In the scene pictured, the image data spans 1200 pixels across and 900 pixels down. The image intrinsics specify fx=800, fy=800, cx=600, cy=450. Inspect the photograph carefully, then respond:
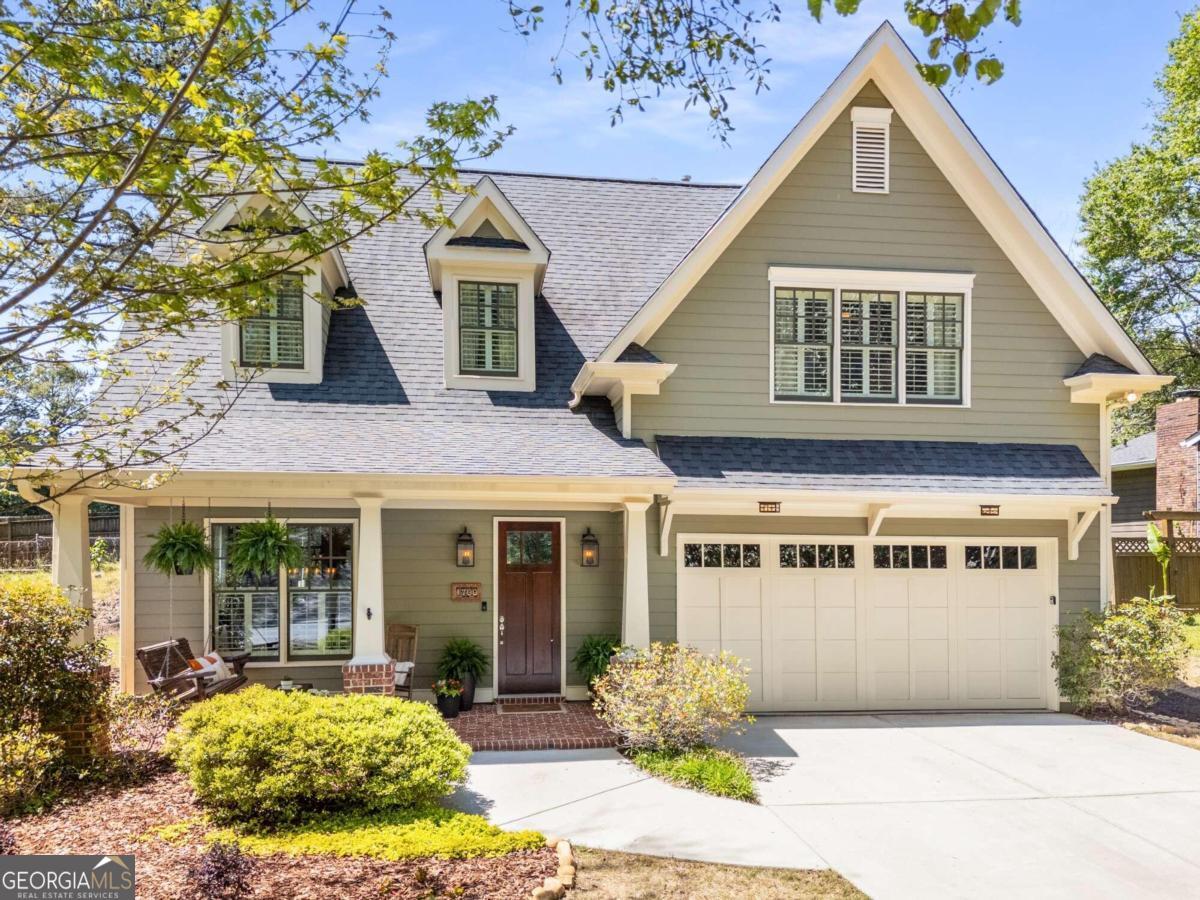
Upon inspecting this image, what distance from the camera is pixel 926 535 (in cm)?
1036

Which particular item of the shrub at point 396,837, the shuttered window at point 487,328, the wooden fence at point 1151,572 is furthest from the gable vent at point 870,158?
the wooden fence at point 1151,572

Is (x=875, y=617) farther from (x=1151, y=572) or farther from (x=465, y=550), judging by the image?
(x=1151, y=572)

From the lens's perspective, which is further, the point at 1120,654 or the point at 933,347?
the point at 933,347

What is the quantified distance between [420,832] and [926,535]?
291 inches

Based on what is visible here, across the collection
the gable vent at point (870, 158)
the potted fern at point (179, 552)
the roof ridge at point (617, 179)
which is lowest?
the potted fern at point (179, 552)

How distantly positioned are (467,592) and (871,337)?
614cm

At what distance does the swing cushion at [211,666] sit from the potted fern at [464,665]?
7.98ft

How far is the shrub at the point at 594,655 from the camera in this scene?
31.7ft

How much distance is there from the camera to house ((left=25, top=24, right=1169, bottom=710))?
9.81 meters

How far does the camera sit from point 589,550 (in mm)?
10289

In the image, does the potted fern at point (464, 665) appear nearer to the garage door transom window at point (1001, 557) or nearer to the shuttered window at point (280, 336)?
the shuttered window at point (280, 336)

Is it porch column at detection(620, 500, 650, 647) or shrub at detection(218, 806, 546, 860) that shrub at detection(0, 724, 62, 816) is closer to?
shrub at detection(218, 806, 546, 860)

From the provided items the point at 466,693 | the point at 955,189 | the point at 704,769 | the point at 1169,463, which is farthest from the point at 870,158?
the point at 1169,463

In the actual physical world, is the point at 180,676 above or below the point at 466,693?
above
